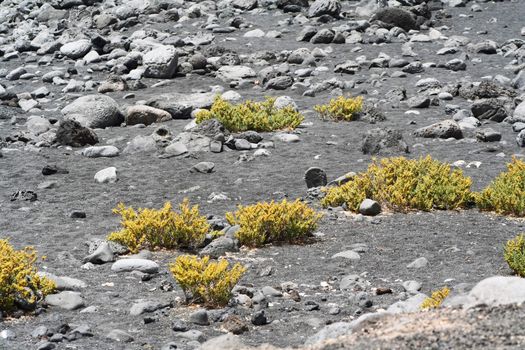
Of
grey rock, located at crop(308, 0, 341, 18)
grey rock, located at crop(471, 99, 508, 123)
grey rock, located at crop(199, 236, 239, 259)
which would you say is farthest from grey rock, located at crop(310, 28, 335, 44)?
grey rock, located at crop(199, 236, 239, 259)

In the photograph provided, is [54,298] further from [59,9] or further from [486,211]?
[59,9]

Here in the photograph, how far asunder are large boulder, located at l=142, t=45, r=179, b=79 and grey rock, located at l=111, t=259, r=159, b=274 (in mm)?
10656

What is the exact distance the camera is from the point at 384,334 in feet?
14.7

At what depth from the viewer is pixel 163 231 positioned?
8.42 meters

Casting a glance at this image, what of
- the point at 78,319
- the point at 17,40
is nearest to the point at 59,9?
the point at 17,40

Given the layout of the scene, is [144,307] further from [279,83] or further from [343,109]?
[279,83]

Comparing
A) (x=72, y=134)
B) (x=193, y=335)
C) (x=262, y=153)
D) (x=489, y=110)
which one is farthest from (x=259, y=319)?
(x=489, y=110)

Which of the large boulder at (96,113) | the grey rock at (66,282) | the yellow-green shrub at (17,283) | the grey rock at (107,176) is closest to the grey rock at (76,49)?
Result: the large boulder at (96,113)

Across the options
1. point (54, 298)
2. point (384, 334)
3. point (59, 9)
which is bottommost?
point (59, 9)

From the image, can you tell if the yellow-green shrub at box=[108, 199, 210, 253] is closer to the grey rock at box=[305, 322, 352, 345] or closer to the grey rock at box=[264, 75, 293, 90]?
the grey rock at box=[305, 322, 352, 345]

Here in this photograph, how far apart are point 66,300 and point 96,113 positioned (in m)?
8.28

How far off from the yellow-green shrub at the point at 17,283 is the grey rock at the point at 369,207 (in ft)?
12.8

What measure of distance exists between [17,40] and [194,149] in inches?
491

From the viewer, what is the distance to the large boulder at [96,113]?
1455 centimetres
